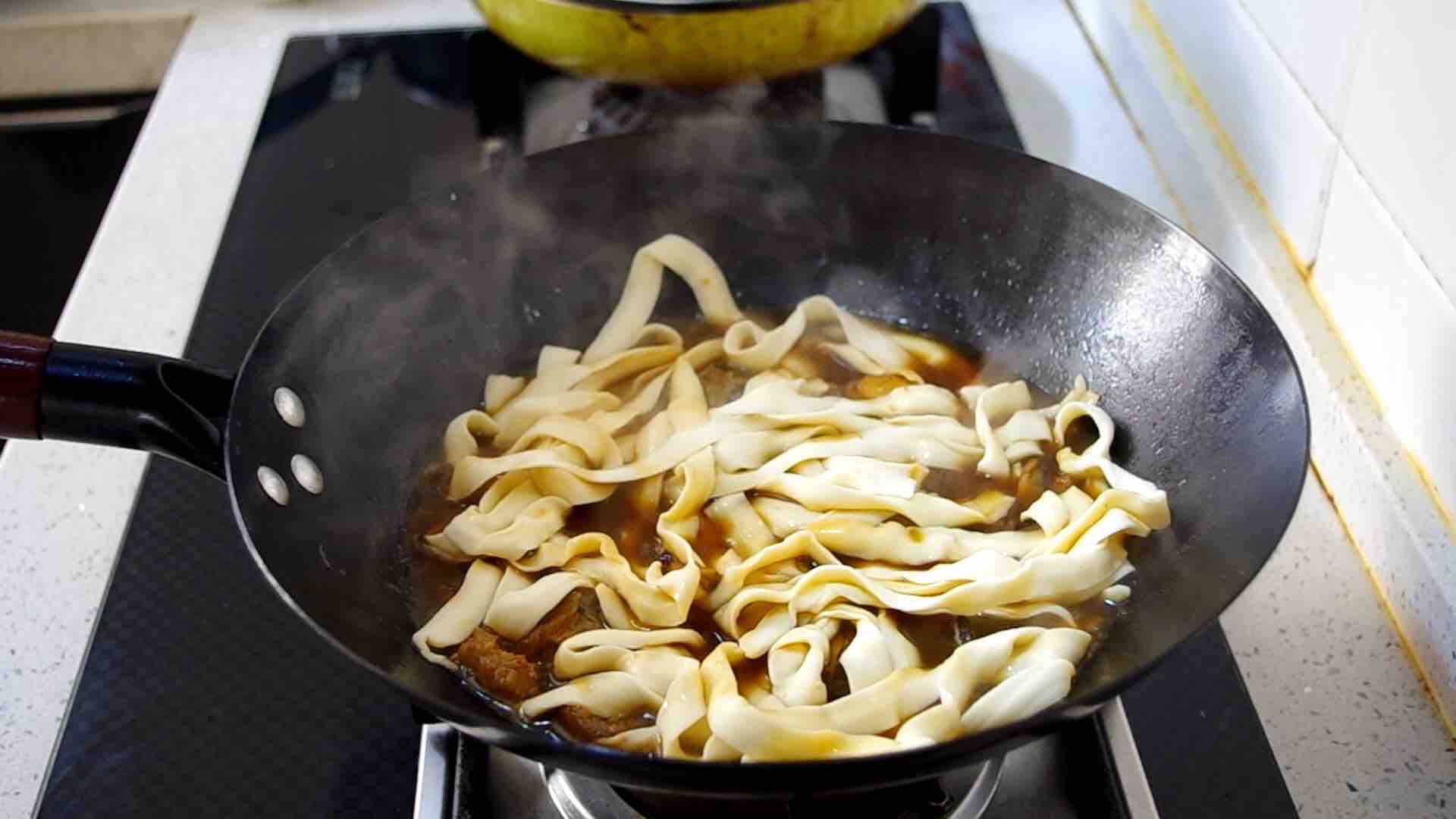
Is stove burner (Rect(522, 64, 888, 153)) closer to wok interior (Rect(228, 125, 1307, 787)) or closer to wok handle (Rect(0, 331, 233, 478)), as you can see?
wok interior (Rect(228, 125, 1307, 787))

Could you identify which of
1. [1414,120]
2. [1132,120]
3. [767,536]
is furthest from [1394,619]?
[1132,120]

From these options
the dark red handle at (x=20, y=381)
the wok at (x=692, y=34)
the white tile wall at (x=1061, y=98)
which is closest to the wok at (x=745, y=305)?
the dark red handle at (x=20, y=381)

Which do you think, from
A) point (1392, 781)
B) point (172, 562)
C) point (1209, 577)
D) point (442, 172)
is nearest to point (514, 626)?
point (172, 562)

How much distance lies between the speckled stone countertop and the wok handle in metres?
0.27

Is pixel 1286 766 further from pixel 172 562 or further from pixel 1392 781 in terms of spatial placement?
pixel 172 562

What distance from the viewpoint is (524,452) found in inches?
43.8

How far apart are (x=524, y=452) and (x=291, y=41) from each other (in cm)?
87

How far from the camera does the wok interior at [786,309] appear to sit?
36.3 inches

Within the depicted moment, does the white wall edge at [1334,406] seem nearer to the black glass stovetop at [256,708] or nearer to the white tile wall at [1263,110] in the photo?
the white tile wall at [1263,110]

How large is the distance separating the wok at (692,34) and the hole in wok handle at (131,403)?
1.84 ft

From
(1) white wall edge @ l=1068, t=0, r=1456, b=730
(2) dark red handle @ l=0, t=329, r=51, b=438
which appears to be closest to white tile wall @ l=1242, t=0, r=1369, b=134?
(1) white wall edge @ l=1068, t=0, r=1456, b=730

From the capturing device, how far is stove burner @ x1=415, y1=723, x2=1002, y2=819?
87cm

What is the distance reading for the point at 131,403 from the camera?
2.85ft

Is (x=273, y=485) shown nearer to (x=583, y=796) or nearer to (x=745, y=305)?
(x=583, y=796)
